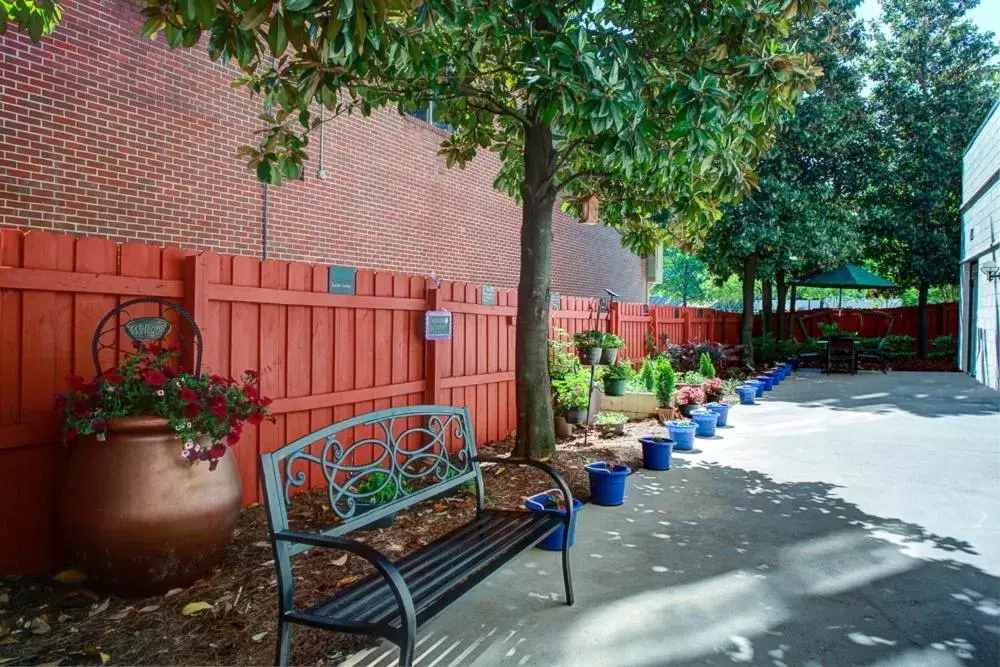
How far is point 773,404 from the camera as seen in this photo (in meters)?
10.4

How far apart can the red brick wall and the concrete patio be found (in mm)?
5946

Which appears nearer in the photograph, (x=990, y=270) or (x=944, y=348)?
(x=990, y=270)

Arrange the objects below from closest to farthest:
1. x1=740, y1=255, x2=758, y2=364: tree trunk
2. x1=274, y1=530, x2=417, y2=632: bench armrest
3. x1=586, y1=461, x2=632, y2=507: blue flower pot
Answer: x1=274, y1=530, x2=417, y2=632: bench armrest < x1=586, y1=461, x2=632, y2=507: blue flower pot < x1=740, y1=255, x2=758, y2=364: tree trunk

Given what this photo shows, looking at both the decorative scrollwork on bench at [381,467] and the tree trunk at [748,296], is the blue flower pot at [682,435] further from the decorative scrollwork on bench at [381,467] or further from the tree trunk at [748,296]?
the tree trunk at [748,296]

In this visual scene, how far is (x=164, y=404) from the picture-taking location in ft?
9.62

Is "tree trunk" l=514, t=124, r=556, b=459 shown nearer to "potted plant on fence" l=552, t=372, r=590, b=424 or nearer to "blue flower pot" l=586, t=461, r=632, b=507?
"blue flower pot" l=586, t=461, r=632, b=507

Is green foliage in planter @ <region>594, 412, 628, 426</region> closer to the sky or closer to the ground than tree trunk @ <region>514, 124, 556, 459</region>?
closer to the ground

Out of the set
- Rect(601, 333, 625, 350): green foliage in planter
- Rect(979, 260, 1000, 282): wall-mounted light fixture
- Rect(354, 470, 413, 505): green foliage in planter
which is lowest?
Rect(354, 470, 413, 505): green foliage in planter

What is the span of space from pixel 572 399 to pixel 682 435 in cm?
128

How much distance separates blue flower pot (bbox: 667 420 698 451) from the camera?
260 inches

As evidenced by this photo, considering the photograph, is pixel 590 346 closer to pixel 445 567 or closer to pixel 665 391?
pixel 665 391


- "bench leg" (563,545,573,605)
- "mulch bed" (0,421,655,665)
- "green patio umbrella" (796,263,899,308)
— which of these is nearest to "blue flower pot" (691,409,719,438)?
"mulch bed" (0,421,655,665)

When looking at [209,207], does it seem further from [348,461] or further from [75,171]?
[348,461]

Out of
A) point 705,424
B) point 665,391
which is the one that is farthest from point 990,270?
point 705,424
